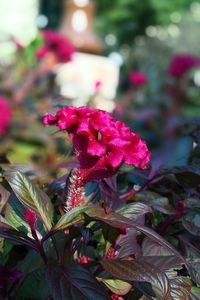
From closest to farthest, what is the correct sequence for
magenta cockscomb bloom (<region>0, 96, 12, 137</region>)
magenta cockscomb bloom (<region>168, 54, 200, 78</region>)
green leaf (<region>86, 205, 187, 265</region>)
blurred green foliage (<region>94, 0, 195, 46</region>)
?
green leaf (<region>86, 205, 187, 265</region>) → magenta cockscomb bloom (<region>0, 96, 12, 137</region>) → magenta cockscomb bloom (<region>168, 54, 200, 78</region>) → blurred green foliage (<region>94, 0, 195, 46</region>)

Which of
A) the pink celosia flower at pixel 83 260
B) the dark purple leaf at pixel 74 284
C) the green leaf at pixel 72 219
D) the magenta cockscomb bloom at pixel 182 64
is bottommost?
the magenta cockscomb bloom at pixel 182 64

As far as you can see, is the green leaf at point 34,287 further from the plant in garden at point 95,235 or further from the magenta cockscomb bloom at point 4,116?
the magenta cockscomb bloom at point 4,116

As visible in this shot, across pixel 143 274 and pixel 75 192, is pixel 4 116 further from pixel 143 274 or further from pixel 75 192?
pixel 143 274

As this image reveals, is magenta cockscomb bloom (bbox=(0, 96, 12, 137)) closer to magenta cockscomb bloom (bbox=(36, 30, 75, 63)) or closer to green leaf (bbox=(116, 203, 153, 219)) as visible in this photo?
magenta cockscomb bloom (bbox=(36, 30, 75, 63))

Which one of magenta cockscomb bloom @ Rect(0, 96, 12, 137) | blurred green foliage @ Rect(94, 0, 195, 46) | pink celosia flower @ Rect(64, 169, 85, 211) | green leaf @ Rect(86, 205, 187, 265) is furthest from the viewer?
blurred green foliage @ Rect(94, 0, 195, 46)

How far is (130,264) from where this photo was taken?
0.87 meters

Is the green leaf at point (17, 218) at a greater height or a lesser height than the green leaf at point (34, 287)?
greater

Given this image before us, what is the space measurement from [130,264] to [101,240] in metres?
0.21

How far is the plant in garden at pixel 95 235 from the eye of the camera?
33.6 inches

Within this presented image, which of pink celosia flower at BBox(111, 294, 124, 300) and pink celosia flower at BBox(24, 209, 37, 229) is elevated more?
pink celosia flower at BBox(24, 209, 37, 229)

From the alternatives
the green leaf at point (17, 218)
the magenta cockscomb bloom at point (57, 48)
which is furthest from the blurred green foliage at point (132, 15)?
the green leaf at point (17, 218)

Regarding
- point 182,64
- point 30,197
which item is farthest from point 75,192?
point 182,64

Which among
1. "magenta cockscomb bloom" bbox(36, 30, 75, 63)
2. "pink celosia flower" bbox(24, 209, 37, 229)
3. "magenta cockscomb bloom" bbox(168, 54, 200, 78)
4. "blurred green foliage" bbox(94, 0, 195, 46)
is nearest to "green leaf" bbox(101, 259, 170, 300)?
"pink celosia flower" bbox(24, 209, 37, 229)

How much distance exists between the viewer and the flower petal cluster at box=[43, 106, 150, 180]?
2.87 ft
